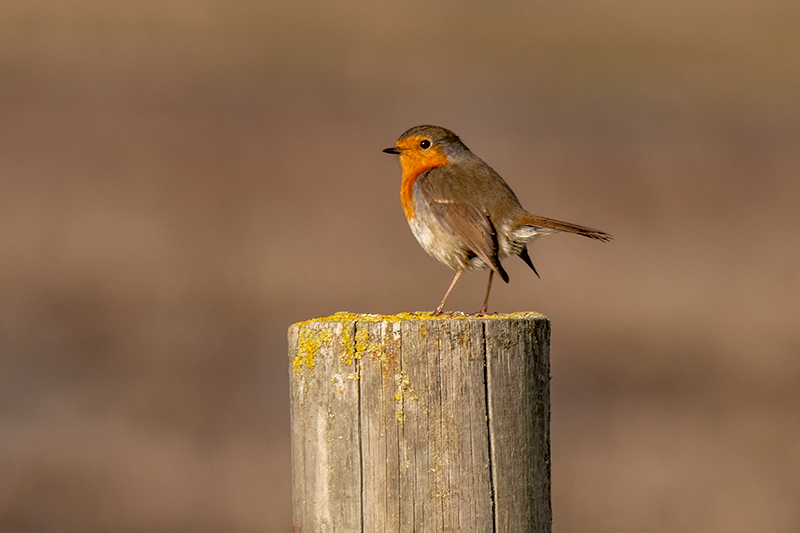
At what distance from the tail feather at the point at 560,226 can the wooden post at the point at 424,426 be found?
159 cm

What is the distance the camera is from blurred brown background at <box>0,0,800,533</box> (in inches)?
340

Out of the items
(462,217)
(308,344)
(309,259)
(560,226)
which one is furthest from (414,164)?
(309,259)

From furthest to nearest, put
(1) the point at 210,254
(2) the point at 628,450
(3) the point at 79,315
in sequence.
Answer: (1) the point at 210,254
(3) the point at 79,315
(2) the point at 628,450

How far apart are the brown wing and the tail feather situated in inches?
6.7

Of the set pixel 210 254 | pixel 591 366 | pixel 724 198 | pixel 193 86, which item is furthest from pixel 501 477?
pixel 193 86

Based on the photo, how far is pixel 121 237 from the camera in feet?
41.1

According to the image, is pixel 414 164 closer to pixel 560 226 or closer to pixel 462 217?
pixel 462 217

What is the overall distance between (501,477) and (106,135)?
13197 millimetres

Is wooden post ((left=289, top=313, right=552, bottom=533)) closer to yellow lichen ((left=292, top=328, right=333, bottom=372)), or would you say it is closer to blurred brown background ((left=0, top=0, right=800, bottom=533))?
yellow lichen ((left=292, top=328, right=333, bottom=372))

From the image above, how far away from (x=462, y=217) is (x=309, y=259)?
24.4ft

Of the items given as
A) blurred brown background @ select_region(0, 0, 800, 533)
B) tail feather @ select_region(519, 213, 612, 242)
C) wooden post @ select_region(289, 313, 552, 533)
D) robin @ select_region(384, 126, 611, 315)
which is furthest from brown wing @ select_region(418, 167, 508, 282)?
blurred brown background @ select_region(0, 0, 800, 533)

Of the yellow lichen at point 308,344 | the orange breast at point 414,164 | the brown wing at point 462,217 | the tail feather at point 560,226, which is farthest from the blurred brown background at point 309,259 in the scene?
the yellow lichen at point 308,344

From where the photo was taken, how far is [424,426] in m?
3.21

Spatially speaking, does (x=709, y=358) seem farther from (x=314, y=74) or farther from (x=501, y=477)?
(x=314, y=74)
